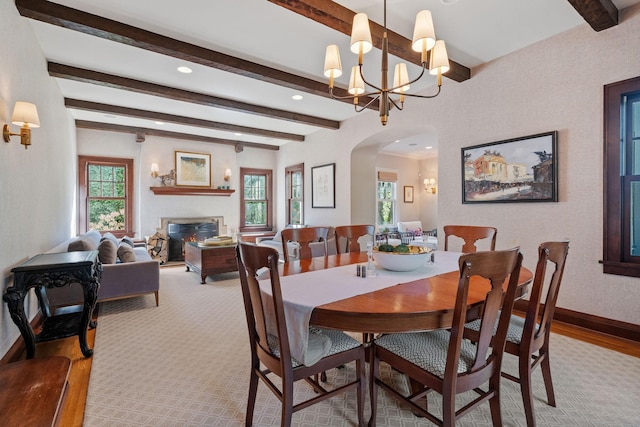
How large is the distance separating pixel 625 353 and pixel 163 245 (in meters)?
6.84

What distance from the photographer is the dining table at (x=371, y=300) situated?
1.25 m

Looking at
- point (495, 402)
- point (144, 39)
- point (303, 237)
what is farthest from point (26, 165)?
point (495, 402)

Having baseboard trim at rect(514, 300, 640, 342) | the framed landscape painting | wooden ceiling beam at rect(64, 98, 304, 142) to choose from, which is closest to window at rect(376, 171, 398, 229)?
wooden ceiling beam at rect(64, 98, 304, 142)

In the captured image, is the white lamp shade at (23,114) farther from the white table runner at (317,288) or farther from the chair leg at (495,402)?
the chair leg at (495,402)

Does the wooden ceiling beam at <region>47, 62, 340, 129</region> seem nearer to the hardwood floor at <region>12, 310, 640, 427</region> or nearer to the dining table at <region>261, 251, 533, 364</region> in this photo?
the hardwood floor at <region>12, 310, 640, 427</region>

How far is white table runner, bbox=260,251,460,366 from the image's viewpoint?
1344mm

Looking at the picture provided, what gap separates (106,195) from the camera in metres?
6.13

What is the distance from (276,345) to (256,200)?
657 centimetres

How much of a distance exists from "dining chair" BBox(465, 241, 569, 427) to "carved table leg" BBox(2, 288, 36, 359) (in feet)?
9.70

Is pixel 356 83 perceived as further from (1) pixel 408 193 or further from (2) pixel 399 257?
(1) pixel 408 193

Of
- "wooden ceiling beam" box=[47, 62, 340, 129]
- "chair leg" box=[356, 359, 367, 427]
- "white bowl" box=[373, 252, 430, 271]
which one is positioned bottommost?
"chair leg" box=[356, 359, 367, 427]

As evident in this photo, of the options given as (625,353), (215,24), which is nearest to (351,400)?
(625,353)

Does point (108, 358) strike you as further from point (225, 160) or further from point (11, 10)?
point (225, 160)

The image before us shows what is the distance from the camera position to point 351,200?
5.59 metres
